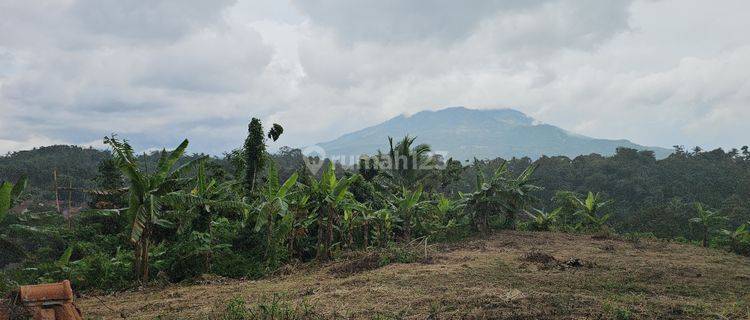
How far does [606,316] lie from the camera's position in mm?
5820

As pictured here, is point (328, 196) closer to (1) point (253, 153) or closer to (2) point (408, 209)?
(2) point (408, 209)

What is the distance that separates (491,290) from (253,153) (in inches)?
426

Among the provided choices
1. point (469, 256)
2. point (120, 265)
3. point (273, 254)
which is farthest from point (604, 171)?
point (120, 265)

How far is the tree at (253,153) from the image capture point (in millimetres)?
15852

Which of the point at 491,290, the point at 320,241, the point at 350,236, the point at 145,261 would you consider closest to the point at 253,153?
the point at 350,236

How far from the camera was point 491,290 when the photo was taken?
7480 millimetres

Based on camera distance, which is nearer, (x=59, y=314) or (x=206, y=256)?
(x=59, y=314)

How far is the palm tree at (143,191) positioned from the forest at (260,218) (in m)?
0.02

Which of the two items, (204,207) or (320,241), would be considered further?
(320,241)

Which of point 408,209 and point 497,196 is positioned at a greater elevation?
point 497,196

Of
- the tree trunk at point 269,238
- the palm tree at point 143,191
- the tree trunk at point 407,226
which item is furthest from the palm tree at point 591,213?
the palm tree at point 143,191

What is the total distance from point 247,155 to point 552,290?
38.0ft

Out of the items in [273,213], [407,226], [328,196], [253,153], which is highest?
[253,153]

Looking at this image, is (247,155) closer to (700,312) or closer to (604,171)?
(700,312)
